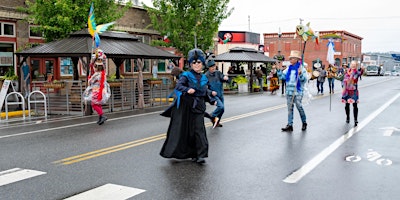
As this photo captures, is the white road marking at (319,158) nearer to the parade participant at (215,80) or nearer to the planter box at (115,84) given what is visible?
the parade participant at (215,80)

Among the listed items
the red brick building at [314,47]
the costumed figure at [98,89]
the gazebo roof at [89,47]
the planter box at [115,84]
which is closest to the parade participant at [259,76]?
the gazebo roof at [89,47]

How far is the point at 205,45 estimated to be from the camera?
1130 inches

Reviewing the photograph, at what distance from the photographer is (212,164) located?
729cm

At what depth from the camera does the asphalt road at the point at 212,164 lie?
569 centimetres

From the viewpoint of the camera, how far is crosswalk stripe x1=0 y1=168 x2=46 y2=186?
627 centimetres

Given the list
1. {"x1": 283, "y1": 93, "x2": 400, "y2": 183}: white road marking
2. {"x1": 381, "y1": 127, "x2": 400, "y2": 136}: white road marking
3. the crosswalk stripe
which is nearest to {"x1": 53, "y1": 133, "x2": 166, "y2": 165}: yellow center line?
the crosswalk stripe

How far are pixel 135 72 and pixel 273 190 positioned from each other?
2605 centimetres

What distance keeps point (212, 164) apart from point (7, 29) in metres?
18.1

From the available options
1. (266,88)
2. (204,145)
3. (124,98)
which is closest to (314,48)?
(266,88)

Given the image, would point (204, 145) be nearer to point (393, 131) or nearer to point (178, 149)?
point (178, 149)

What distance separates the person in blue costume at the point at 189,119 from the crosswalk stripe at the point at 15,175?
206 centimetres

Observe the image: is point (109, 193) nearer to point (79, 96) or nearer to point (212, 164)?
point (212, 164)

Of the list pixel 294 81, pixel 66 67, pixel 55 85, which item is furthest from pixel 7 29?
pixel 294 81

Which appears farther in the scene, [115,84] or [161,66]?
[161,66]
